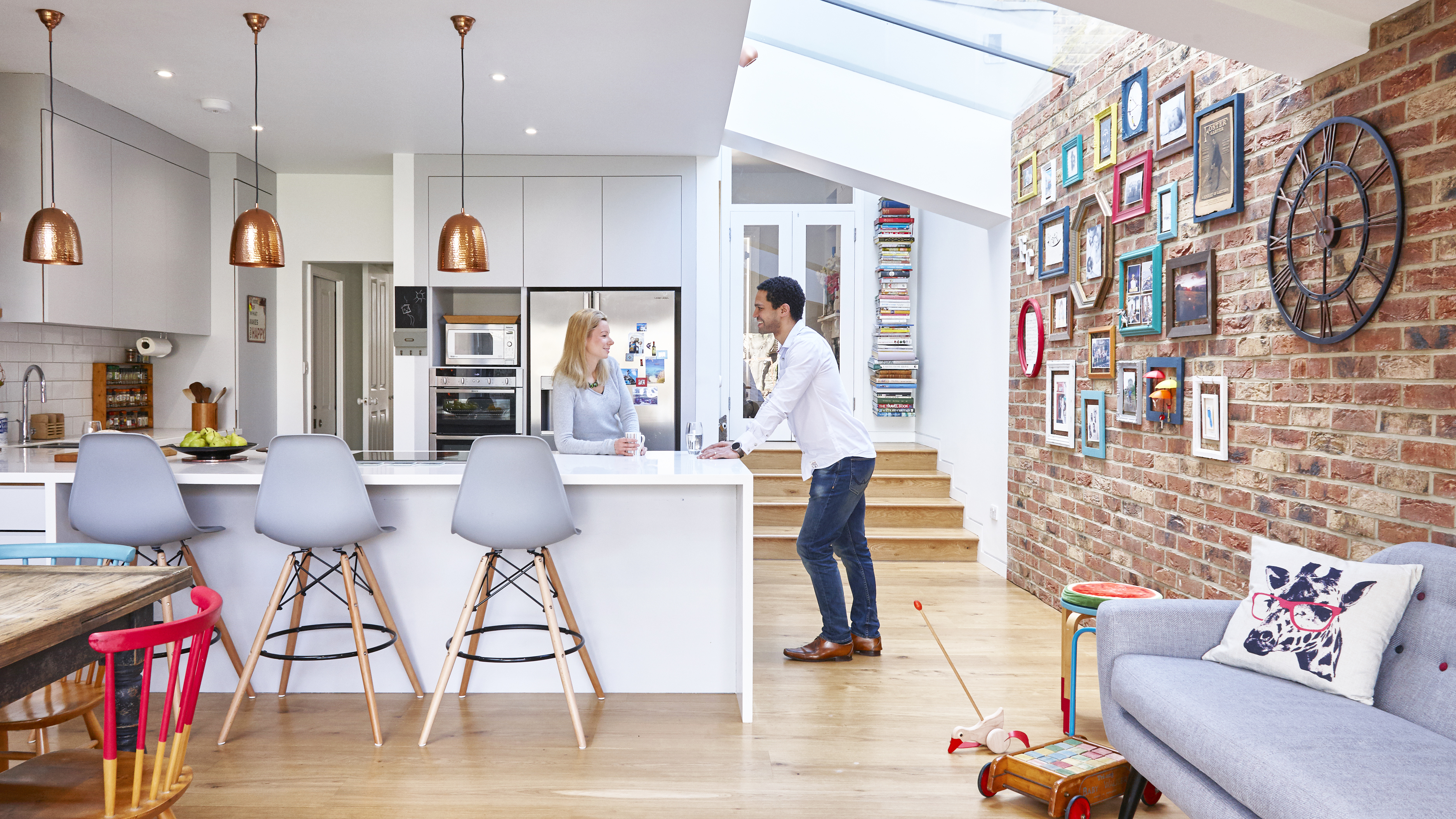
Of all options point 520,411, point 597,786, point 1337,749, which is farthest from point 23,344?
point 1337,749

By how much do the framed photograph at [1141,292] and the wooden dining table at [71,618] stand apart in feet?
11.4

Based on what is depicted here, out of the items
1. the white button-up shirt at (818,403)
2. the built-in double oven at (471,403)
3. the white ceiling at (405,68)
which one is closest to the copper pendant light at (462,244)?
the white ceiling at (405,68)

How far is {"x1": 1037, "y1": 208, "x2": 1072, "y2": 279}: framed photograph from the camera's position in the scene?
453 centimetres

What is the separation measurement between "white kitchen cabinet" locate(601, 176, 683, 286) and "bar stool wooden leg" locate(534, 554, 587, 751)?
3.01 meters

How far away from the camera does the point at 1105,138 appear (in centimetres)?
417

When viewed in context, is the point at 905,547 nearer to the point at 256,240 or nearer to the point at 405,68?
the point at 405,68

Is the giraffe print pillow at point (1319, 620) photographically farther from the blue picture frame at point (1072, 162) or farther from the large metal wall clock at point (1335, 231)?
the blue picture frame at point (1072, 162)

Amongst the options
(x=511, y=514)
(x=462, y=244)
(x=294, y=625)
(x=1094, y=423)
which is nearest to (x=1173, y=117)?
(x=1094, y=423)

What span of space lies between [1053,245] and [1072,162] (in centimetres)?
42

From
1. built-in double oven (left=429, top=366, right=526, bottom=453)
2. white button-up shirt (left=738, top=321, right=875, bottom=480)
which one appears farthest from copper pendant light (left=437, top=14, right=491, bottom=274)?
built-in double oven (left=429, top=366, right=526, bottom=453)

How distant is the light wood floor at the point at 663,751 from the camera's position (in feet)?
8.18

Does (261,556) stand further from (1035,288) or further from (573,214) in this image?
(1035,288)

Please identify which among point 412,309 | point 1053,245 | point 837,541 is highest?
point 1053,245

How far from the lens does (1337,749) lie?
6.05 feet
